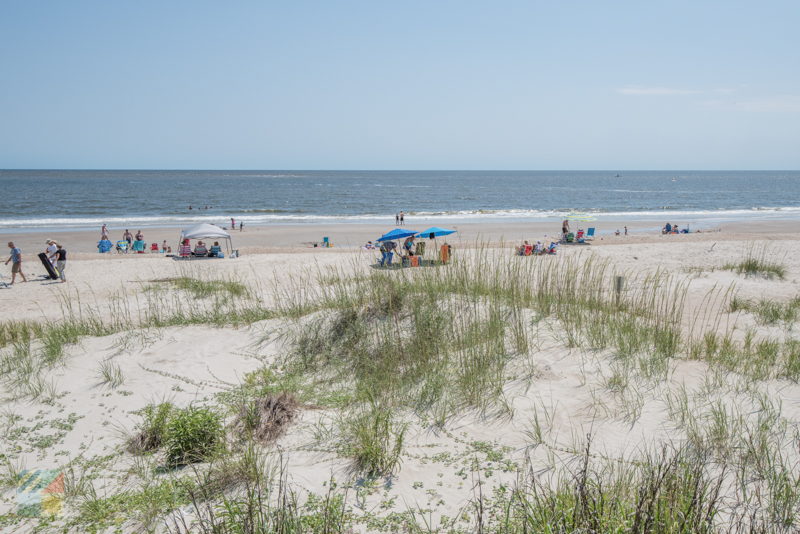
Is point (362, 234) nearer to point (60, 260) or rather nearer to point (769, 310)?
point (60, 260)

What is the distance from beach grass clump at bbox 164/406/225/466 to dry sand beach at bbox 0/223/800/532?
2 centimetres

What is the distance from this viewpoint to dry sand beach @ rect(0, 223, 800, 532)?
3377 mm

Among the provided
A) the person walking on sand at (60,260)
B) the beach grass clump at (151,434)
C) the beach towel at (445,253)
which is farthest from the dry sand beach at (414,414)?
the person walking on sand at (60,260)

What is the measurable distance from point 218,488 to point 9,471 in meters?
1.86

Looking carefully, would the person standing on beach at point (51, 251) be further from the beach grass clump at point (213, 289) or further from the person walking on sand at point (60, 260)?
the beach grass clump at point (213, 289)

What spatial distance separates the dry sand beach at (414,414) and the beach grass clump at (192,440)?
0.02m

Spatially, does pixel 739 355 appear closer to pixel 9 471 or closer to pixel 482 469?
pixel 482 469

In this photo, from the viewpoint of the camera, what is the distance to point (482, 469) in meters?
3.96

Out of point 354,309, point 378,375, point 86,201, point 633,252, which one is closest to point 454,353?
point 378,375

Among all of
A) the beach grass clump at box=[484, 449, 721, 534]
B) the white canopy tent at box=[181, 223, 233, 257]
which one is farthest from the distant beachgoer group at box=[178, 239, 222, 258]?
the beach grass clump at box=[484, 449, 721, 534]

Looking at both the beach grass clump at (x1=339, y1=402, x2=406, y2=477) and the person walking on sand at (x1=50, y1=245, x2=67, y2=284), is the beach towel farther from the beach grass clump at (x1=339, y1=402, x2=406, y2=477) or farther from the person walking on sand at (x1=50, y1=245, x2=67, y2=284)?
the beach grass clump at (x1=339, y1=402, x2=406, y2=477)

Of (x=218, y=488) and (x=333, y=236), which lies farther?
(x=333, y=236)

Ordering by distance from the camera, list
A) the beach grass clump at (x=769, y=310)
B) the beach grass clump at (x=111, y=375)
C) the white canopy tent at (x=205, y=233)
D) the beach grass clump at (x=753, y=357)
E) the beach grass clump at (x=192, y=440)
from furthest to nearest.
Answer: the white canopy tent at (x=205, y=233), the beach grass clump at (x=769, y=310), the beach grass clump at (x=111, y=375), the beach grass clump at (x=753, y=357), the beach grass clump at (x=192, y=440)

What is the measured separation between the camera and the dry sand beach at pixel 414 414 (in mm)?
3377
